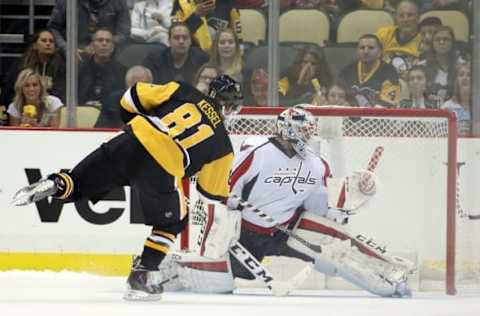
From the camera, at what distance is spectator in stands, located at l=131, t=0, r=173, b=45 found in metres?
7.71

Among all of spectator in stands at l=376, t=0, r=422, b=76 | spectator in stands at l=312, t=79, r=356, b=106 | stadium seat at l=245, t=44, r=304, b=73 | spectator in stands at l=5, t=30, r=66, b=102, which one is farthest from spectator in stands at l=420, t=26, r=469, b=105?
spectator in stands at l=5, t=30, r=66, b=102

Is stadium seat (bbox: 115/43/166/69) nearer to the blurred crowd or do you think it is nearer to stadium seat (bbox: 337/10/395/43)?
the blurred crowd

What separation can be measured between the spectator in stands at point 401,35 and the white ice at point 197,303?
1485mm

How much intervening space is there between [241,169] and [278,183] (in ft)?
0.68

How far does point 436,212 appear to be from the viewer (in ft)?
24.5

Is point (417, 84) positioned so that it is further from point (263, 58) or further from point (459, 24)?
point (263, 58)

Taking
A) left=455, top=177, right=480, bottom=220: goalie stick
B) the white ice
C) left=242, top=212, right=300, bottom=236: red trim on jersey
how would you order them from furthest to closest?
left=455, top=177, right=480, bottom=220: goalie stick
left=242, top=212, right=300, bottom=236: red trim on jersey
the white ice

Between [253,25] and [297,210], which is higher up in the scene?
[253,25]

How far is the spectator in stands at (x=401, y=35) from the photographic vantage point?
25.5ft

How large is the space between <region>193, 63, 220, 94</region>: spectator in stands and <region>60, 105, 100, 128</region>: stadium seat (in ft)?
2.01

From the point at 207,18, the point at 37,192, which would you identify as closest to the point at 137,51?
the point at 207,18

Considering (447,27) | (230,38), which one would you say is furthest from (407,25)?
(230,38)

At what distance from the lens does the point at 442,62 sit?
7.82m

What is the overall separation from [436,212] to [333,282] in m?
0.75
